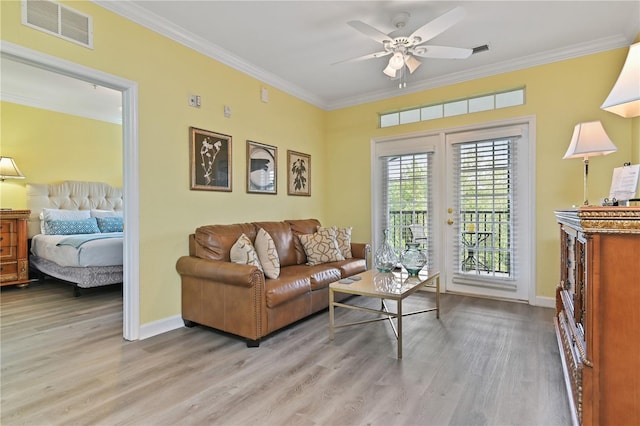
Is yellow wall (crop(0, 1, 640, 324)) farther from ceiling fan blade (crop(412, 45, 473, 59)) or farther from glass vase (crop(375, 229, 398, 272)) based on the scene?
glass vase (crop(375, 229, 398, 272))

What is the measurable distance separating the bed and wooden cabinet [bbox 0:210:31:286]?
0.16 metres

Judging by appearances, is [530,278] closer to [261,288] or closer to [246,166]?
[261,288]

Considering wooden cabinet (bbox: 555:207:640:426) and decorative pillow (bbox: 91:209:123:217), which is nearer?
wooden cabinet (bbox: 555:207:640:426)

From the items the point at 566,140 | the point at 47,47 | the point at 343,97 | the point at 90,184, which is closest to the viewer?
the point at 47,47

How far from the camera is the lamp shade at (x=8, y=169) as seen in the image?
4598 mm

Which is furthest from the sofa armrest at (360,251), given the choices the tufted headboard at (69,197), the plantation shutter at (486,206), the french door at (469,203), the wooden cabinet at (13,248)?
the wooden cabinet at (13,248)

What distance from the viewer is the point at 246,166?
387cm

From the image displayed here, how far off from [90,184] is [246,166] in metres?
3.50

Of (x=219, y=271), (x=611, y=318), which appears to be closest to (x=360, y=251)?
(x=219, y=271)

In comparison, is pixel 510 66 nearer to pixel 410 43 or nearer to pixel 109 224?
pixel 410 43

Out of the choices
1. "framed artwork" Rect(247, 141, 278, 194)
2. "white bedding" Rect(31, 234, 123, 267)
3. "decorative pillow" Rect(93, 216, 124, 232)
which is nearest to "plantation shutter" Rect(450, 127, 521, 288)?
"framed artwork" Rect(247, 141, 278, 194)

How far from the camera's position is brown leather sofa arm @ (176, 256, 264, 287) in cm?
255

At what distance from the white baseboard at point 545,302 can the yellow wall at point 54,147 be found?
674 cm

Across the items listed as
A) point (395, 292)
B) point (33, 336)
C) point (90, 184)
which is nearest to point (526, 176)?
point (395, 292)
